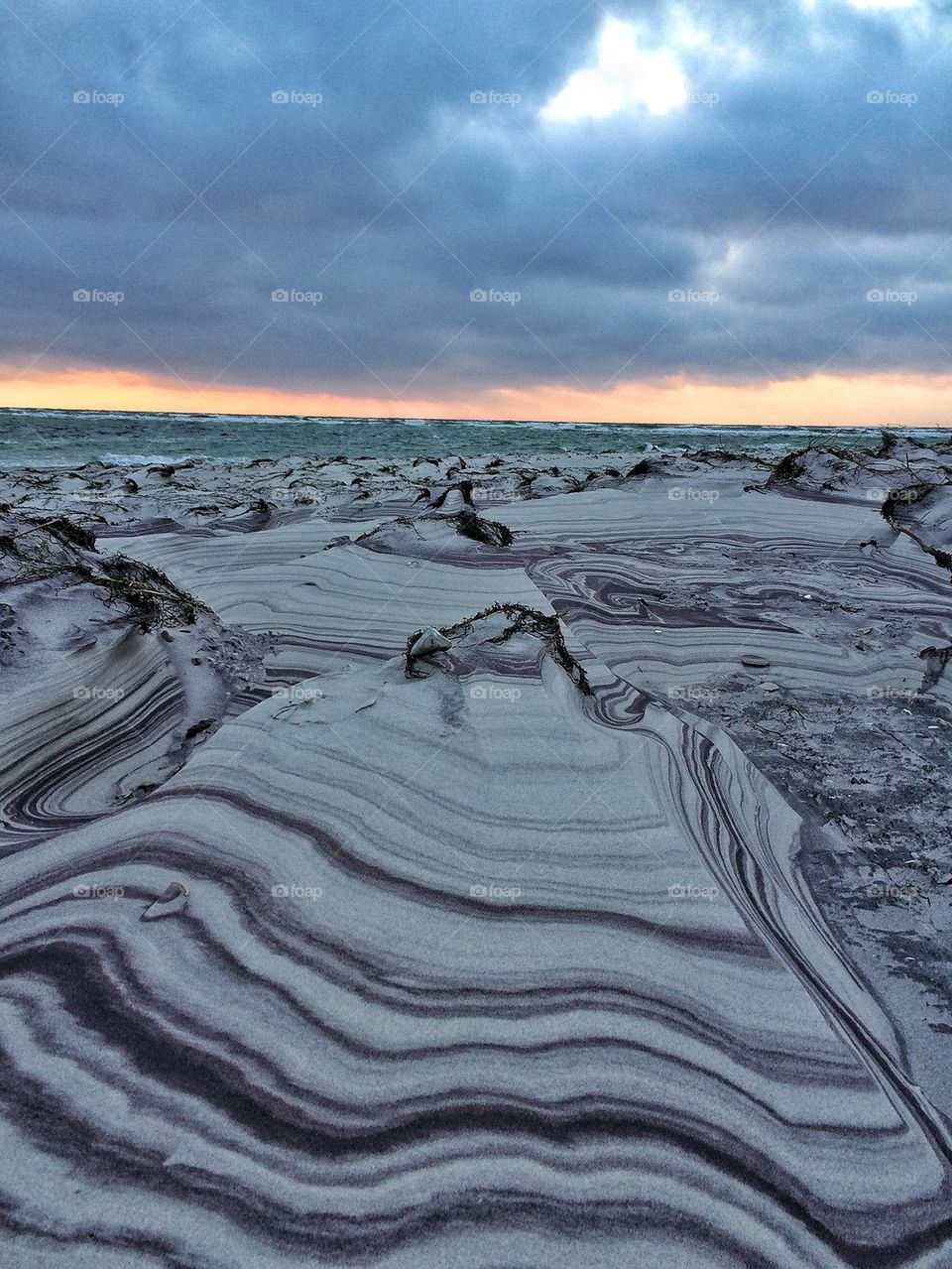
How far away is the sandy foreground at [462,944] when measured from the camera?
103 cm

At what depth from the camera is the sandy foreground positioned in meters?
1.03

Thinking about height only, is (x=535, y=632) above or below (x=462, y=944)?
above

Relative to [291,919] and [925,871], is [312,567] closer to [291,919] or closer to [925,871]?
[291,919]

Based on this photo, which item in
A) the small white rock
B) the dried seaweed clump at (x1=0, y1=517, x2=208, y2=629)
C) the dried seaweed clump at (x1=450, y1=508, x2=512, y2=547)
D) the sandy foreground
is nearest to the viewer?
the sandy foreground

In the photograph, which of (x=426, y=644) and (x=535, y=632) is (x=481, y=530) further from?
(x=426, y=644)

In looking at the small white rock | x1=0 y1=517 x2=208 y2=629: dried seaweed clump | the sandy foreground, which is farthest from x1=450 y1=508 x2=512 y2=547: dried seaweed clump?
the small white rock

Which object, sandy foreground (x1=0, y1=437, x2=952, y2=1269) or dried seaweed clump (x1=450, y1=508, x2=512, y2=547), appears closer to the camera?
sandy foreground (x1=0, y1=437, x2=952, y2=1269)

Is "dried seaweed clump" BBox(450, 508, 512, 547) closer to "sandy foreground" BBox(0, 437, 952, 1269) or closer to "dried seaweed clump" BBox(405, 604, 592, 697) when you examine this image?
"sandy foreground" BBox(0, 437, 952, 1269)

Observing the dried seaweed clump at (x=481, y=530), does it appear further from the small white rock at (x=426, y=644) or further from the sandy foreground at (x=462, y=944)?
the small white rock at (x=426, y=644)

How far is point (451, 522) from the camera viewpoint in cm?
494

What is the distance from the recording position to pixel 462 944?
4.77 feet

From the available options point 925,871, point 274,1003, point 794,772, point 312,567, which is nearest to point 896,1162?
point 925,871

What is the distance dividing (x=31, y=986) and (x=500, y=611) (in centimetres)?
193

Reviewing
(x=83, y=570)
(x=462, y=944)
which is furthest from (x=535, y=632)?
(x=83, y=570)
